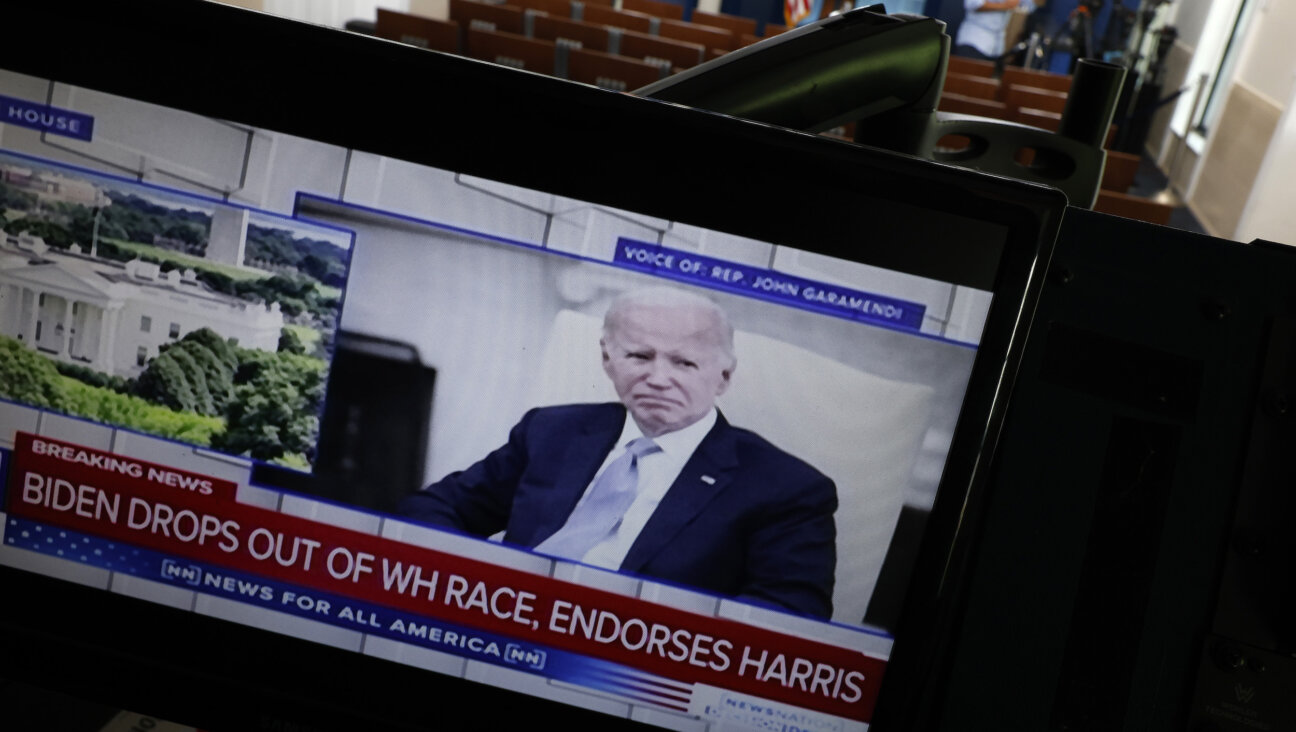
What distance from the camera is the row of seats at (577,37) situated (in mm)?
4395

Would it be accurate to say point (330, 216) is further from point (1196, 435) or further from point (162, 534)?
point (1196, 435)

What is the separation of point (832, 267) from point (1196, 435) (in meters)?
0.25

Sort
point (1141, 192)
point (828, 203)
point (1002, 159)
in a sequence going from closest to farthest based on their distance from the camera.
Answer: point (828, 203)
point (1002, 159)
point (1141, 192)

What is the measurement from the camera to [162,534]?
52cm

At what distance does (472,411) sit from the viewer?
1.57 ft

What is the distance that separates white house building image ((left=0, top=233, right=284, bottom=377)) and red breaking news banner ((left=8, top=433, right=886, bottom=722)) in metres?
0.05

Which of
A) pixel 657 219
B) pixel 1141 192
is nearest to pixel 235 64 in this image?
pixel 657 219

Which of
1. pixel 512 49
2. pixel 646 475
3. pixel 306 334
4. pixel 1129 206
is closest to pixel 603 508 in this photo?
pixel 646 475

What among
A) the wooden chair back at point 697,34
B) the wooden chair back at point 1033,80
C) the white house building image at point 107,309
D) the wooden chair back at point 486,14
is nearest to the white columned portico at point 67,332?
the white house building image at point 107,309

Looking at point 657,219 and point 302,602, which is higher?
point 657,219

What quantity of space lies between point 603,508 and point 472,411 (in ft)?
0.26

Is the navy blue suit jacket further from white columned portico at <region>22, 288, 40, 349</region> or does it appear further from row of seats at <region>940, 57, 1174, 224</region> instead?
row of seats at <region>940, 57, 1174, 224</region>

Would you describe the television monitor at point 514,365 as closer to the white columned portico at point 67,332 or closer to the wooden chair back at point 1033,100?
the white columned portico at point 67,332

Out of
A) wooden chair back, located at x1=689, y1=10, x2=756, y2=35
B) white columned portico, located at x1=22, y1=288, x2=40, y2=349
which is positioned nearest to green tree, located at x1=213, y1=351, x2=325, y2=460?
white columned portico, located at x1=22, y1=288, x2=40, y2=349
